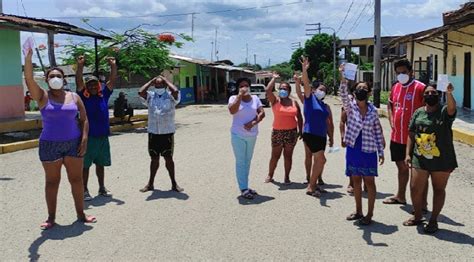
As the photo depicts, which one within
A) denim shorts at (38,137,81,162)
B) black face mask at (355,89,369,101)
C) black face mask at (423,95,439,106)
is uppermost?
black face mask at (355,89,369,101)

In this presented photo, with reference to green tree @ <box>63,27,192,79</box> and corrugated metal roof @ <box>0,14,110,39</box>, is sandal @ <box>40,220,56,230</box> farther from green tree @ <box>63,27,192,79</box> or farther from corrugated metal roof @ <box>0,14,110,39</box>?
green tree @ <box>63,27,192,79</box>

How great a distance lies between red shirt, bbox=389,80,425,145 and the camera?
6375 millimetres

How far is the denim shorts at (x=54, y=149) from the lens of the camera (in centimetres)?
569

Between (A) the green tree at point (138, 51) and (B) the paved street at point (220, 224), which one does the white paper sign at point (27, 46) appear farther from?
(A) the green tree at point (138, 51)

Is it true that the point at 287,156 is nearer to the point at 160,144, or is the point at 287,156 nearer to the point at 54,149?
the point at 160,144

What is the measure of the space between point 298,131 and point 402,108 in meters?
2.02

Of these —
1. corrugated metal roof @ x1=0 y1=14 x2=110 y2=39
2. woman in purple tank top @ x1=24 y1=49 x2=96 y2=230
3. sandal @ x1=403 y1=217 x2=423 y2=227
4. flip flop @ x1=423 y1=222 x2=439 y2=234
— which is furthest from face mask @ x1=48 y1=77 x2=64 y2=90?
corrugated metal roof @ x1=0 y1=14 x2=110 y2=39

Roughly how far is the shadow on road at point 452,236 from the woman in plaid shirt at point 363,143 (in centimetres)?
72

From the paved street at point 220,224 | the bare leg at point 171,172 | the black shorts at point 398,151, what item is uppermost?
the black shorts at point 398,151

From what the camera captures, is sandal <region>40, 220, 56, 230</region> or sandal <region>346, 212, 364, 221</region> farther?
sandal <region>346, 212, 364, 221</region>

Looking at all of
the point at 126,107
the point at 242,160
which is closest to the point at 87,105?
the point at 242,160

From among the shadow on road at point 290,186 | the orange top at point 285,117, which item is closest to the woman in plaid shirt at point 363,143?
the shadow on road at point 290,186

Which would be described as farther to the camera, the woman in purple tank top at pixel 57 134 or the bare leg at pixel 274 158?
the bare leg at pixel 274 158

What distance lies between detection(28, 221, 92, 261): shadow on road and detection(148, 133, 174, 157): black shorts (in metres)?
1.85
